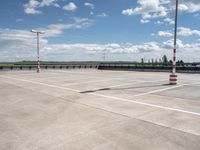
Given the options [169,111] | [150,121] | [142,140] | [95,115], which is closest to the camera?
[142,140]

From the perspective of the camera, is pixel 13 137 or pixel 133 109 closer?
pixel 13 137

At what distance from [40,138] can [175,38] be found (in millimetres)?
13124

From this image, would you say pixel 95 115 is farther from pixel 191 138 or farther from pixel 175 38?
pixel 175 38

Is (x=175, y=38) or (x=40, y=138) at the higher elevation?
(x=175, y=38)

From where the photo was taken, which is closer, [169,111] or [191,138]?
[191,138]

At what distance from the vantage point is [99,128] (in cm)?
523

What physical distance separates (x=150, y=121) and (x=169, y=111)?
1510 mm

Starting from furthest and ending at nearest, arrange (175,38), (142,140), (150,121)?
1. (175,38)
2. (150,121)
3. (142,140)

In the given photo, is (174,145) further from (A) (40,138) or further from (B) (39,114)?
(B) (39,114)

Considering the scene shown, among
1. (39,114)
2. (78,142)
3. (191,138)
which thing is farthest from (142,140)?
(39,114)

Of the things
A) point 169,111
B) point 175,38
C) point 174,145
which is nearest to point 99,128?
point 174,145

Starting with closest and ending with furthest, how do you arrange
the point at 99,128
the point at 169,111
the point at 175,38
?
the point at 99,128 < the point at 169,111 < the point at 175,38

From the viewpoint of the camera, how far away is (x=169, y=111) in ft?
22.8

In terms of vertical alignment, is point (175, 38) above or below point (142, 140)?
above
